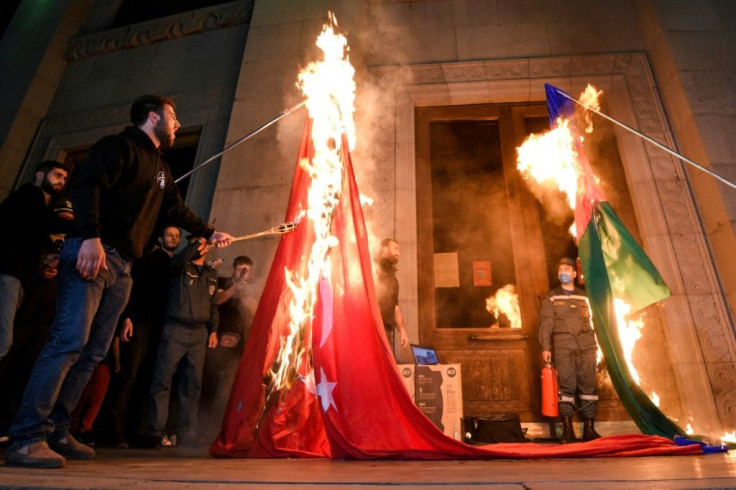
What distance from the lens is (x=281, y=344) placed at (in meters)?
3.41

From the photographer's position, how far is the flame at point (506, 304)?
5.53 metres

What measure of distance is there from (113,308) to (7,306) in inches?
47.6

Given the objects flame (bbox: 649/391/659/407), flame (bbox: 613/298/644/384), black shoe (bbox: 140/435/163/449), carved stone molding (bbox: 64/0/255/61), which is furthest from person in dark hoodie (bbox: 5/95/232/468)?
carved stone molding (bbox: 64/0/255/61)

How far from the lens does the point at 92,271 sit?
2.22m

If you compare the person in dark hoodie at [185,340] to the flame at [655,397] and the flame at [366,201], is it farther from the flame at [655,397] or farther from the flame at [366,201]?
the flame at [655,397]

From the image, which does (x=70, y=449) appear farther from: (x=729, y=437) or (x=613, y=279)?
(x=729, y=437)

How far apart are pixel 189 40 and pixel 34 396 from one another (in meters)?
7.76

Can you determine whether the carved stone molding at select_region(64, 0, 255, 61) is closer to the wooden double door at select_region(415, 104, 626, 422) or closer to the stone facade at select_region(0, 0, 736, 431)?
the stone facade at select_region(0, 0, 736, 431)

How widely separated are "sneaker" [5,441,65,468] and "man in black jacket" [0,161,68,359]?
1.47m

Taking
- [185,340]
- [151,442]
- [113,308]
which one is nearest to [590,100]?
[185,340]

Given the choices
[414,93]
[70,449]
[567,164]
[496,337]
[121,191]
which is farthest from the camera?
[414,93]

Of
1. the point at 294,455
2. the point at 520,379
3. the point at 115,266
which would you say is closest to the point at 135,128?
the point at 115,266

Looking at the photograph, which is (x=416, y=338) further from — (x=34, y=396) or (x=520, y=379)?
(x=34, y=396)

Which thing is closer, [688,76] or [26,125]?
[688,76]
